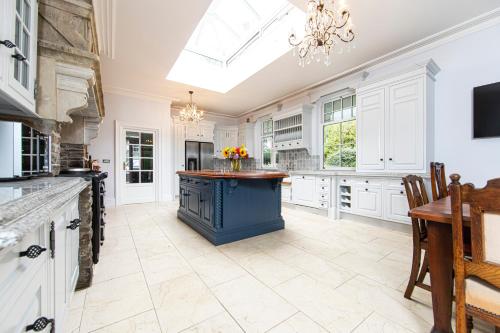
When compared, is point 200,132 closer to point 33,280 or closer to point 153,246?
point 153,246

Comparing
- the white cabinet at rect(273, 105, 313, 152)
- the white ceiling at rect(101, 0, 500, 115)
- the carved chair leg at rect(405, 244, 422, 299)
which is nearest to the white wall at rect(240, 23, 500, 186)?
the white ceiling at rect(101, 0, 500, 115)

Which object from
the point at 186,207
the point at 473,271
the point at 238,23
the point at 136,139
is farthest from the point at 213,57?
the point at 473,271

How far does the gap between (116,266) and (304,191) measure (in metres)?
3.64

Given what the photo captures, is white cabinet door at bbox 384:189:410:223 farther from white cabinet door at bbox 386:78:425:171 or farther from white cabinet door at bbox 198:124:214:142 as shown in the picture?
white cabinet door at bbox 198:124:214:142

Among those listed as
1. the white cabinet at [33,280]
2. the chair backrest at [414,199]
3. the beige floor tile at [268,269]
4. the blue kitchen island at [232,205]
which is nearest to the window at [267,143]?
the blue kitchen island at [232,205]

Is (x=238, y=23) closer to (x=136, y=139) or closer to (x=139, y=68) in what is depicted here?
(x=139, y=68)

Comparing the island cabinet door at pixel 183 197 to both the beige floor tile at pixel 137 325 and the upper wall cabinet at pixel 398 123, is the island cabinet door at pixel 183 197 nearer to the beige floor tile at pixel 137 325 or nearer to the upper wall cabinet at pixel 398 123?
the beige floor tile at pixel 137 325

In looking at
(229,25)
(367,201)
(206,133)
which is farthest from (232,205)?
(206,133)

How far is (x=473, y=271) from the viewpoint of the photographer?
3.10ft

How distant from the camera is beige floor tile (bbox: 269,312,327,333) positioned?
4.33ft

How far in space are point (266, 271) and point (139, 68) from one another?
438 centimetres

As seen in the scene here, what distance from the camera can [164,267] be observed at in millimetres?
2137

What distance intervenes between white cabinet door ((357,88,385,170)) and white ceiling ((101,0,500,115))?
0.76 m

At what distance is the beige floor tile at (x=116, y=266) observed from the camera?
1.97 meters
